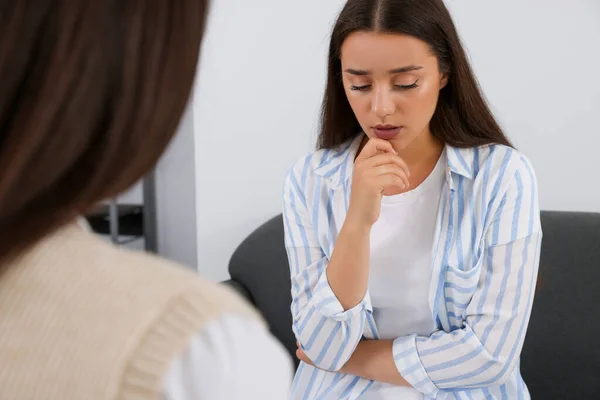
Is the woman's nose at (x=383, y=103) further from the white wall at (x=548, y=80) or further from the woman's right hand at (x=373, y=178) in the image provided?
the white wall at (x=548, y=80)

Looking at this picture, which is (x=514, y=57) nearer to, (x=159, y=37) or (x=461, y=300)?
(x=461, y=300)

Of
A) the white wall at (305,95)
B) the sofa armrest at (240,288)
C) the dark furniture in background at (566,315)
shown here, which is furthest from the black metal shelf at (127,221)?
the dark furniture in background at (566,315)

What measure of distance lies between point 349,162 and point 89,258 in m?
1.05

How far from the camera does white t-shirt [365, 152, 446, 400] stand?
137cm

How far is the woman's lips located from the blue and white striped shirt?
4.5 inches

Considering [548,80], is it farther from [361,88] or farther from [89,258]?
[89,258]

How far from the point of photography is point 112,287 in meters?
0.47

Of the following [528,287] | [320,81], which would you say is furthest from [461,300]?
[320,81]

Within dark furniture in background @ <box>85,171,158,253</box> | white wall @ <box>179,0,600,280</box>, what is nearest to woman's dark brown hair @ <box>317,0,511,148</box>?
white wall @ <box>179,0,600,280</box>

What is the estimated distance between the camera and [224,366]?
457mm

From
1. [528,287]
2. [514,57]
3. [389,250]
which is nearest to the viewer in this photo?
[528,287]

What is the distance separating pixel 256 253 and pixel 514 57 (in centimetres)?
92

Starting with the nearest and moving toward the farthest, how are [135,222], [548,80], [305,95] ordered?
[548,80] → [305,95] → [135,222]

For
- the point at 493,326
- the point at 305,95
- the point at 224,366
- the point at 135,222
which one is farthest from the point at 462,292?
the point at 135,222
